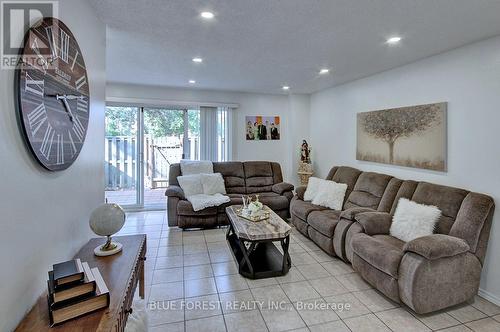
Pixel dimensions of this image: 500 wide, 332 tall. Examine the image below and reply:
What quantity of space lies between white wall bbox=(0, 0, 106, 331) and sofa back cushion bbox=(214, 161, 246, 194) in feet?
10.2

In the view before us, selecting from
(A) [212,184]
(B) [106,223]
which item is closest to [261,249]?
(A) [212,184]

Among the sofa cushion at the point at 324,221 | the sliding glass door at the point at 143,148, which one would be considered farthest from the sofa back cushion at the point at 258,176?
the sofa cushion at the point at 324,221

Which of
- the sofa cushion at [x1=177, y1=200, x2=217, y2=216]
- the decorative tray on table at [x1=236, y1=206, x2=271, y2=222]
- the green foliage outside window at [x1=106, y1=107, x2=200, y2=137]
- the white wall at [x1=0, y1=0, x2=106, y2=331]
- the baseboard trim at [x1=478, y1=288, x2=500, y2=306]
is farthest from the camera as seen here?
the green foliage outside window at [x1=106, y1=107, x2=200, y2=137]

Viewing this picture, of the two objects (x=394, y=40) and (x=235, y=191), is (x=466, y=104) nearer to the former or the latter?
(x=394, y=40)

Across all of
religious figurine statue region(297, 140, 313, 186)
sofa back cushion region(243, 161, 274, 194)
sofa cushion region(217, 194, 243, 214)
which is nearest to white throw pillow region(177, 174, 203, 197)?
sofa cushion region(217, 194, 243, 214)

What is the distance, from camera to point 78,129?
5.69 ft

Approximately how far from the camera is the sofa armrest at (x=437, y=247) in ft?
7.04

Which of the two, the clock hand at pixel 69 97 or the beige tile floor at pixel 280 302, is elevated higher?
the clock hand at pixel 69 97

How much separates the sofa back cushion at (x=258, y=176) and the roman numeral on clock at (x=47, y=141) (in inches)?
Result: 154

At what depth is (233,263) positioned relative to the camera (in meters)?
3.20

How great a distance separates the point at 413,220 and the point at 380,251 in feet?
1.91

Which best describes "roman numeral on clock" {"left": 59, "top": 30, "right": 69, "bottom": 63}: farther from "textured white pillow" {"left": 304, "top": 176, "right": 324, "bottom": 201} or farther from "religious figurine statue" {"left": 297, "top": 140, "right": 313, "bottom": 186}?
"religious figurine statue" {"left": 297, "top": 140, "right": 313, "bottom": 186}

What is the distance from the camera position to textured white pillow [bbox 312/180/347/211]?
12.9ft

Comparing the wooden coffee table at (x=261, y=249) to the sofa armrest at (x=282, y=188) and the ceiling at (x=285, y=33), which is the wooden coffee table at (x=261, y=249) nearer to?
the sofa armrest at (x=282, y=188)
